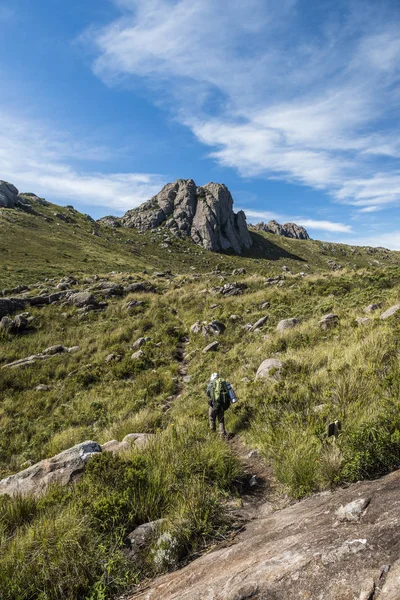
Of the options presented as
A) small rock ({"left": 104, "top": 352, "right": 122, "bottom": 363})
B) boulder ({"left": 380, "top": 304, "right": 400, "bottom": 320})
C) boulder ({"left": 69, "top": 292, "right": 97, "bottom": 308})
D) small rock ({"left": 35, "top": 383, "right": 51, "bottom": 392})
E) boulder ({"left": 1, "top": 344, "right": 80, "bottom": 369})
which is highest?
boulder ({"left": 380, "top": 304, "right": 400, "bottom": 320})

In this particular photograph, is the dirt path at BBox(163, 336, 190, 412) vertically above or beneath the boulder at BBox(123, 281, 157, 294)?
beneath

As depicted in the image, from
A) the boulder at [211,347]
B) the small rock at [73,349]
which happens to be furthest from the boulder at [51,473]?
the small rock at [73,349]

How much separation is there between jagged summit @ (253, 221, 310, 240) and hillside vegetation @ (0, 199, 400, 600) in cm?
16133

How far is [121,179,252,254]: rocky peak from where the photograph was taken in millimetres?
112750

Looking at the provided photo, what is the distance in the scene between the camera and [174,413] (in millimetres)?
10203

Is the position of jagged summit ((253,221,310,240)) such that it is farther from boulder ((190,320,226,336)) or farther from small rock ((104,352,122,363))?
small rock ((104,352,122,363))

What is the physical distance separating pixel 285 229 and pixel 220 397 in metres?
190

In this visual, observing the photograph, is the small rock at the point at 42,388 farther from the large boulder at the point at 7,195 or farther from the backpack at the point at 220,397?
the large boulder at the point at 7,195

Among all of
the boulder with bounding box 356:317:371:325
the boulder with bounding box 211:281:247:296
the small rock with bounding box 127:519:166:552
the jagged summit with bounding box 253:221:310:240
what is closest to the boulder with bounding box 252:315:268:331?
the boulder with bounding box 356:317:371:325

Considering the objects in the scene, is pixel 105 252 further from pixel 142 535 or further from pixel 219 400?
pixel 142 535

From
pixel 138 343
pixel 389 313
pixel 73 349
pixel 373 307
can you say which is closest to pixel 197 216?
pixel 138 343

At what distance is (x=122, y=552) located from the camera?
11.7 feet

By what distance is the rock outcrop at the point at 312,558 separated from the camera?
2.16m

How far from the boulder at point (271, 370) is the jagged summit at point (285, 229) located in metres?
174
